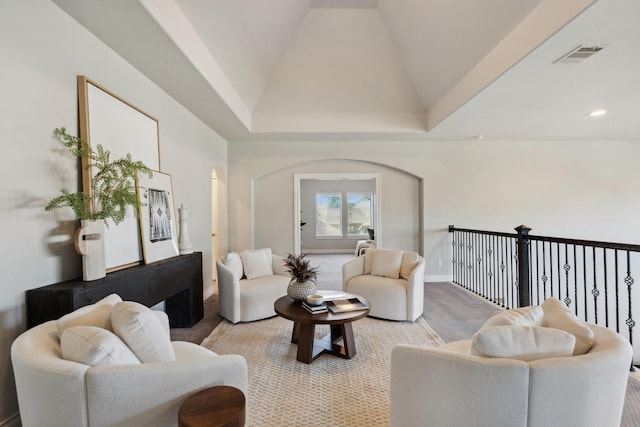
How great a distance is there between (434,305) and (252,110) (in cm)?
407

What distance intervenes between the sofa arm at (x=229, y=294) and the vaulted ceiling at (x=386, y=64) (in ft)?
6.74

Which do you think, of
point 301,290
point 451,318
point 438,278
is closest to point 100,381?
point 301,290

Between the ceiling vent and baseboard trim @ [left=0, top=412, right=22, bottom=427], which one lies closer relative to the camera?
baseboard trim @ [left=0, top=412, right=22, bottom=427]

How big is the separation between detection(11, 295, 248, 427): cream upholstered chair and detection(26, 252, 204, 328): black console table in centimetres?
52

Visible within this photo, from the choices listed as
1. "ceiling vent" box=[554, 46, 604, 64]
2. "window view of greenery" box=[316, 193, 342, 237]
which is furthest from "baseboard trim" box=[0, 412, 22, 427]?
"window view of greenery" box=[316, 193, 342, 237]

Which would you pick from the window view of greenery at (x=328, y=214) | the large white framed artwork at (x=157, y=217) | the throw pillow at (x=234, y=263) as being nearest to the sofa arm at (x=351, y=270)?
the throw pillow at (x=234, y=263)

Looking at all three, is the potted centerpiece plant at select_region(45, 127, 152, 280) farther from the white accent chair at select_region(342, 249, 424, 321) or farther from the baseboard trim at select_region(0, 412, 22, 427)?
the white accent chair at select_region(342, 249, 424, 321)

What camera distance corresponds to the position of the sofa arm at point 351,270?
3.82 m

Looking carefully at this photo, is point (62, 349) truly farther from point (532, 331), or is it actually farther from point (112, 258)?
point (532, 331)

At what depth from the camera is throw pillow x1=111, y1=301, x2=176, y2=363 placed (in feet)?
4.46

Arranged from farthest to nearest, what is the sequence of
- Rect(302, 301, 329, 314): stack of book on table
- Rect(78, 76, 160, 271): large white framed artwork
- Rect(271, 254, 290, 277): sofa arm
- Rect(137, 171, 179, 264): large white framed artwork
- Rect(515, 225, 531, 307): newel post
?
Rect(271, 254, 290, 277): sofa arm
Rect(515, 225, 531, 307): newel post
Rect(137, 171, 179, 264): large white framed artwork
Rect(302, 301, 329, 314): stack of book on table
Rect(78, 76, 160, 271): large white framed artwork

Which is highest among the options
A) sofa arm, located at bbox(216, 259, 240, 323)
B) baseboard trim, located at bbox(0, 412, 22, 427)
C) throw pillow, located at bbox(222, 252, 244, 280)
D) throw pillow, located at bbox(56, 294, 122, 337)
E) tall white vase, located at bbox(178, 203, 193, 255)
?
tall white vase, located at bbox(178, 203, 193, 255)

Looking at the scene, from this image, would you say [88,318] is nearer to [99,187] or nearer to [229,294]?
[99,187]

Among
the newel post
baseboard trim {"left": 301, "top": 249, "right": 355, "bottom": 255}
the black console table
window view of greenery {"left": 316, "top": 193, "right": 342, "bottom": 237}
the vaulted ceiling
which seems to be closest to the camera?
the black console table
